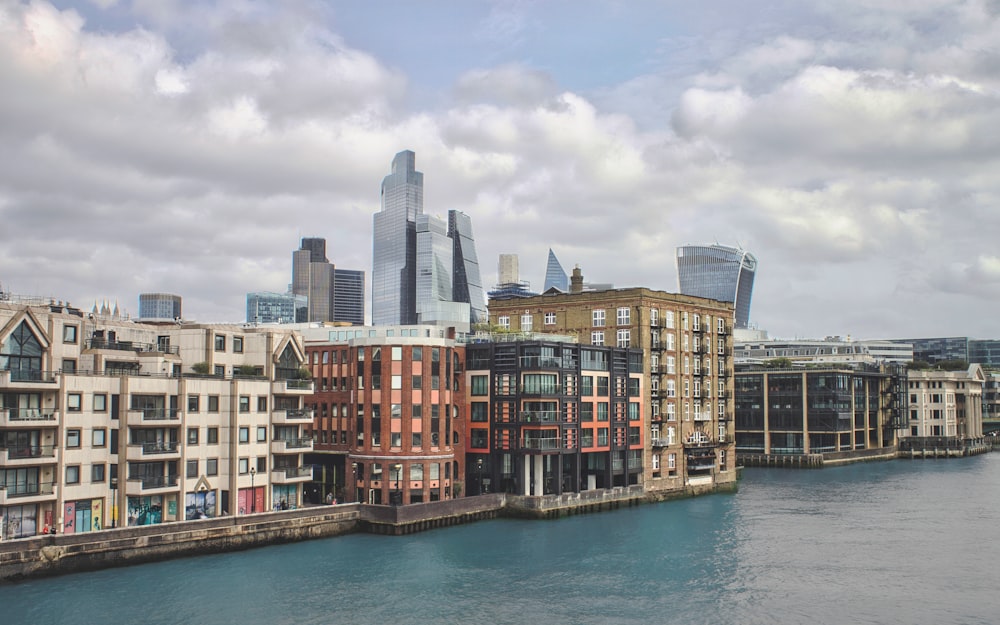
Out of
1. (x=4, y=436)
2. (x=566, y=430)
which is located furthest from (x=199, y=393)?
(x=566, y=430)

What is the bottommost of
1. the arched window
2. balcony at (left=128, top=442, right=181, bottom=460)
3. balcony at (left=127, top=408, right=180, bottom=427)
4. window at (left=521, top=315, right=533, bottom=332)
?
balcony at (left=128, top=442, right=181, bottom=460)

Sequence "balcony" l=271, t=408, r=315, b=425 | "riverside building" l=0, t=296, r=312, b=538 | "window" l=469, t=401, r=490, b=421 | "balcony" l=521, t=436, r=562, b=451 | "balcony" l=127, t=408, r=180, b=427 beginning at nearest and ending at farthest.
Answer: "riverside building" l=0, t=296, r=312, b=538 → "balcony" l=127, t=408, r=180, b=427 → "balcony" l=271, t=408, r=315, b=425 → "balcony" l=521, t=436, r=562, b=451 → "window" l=469, t=401, r=490, b=421

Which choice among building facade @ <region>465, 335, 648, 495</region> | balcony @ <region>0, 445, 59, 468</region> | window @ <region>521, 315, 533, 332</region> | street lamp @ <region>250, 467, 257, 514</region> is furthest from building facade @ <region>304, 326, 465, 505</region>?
balcony @ <region>0, 445, 59, 468</region>

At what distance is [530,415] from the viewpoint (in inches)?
4665

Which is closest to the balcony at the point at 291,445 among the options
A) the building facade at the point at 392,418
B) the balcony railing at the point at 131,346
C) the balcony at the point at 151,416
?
the building facade at the point at 392,418

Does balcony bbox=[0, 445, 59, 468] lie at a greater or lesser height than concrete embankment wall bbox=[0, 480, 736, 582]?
greater

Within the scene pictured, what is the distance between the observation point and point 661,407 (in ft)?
462

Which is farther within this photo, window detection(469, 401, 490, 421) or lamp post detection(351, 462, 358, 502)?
window detection(469, 401, 490, 421)

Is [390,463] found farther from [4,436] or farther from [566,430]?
[4,436]

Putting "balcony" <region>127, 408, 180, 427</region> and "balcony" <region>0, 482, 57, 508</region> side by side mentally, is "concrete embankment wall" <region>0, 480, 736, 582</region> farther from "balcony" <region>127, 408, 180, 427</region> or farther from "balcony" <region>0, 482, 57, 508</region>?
"balcony" <region>127, 408, 180, 427</region>

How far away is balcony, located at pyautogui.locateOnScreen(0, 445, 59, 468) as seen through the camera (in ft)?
265

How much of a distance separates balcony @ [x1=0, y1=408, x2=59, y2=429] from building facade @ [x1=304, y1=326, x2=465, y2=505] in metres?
37.6

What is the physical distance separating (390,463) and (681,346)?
55930 mm

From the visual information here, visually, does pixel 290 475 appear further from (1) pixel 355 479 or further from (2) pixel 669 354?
(2) pixel 669 354
